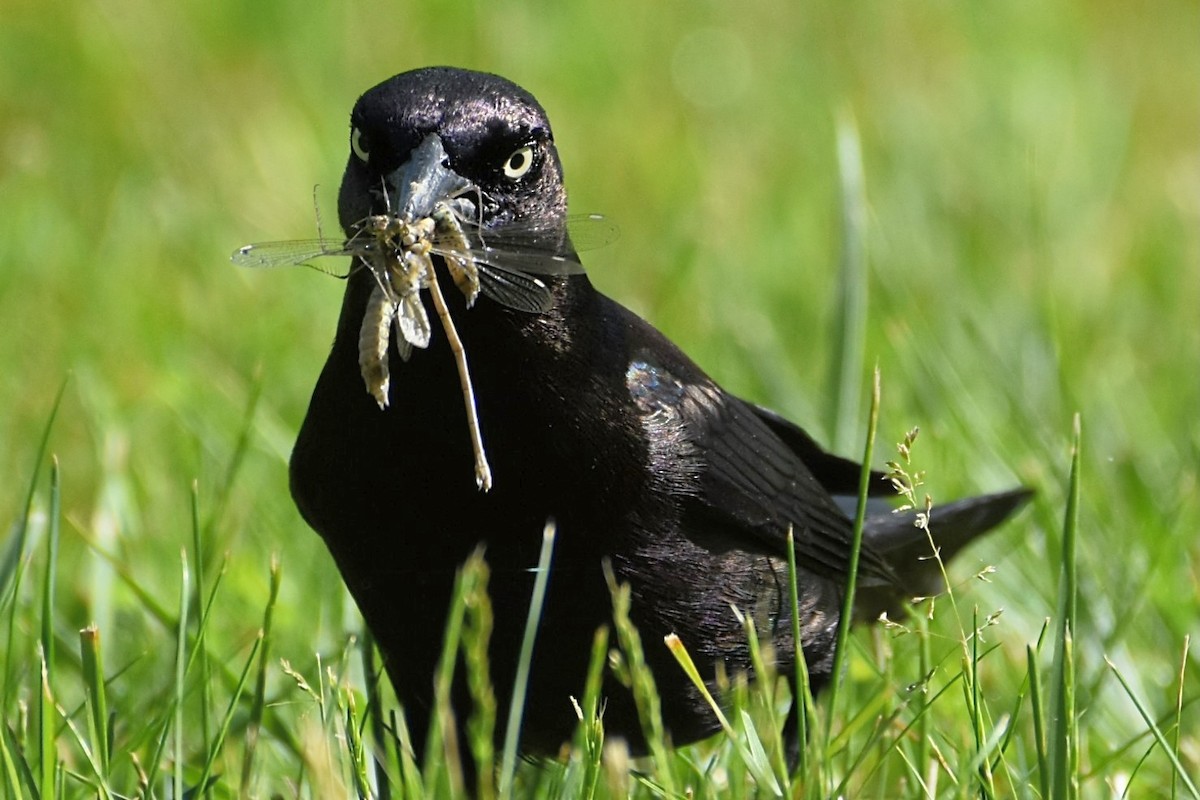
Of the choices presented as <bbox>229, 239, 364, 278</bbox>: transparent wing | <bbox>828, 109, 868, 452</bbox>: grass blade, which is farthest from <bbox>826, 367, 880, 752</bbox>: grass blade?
<bbox>828, 109, 868, 452</bbox>: grass blade

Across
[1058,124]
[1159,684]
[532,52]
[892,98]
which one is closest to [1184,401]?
[1159,684]

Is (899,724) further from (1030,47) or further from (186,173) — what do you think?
(1030,47)

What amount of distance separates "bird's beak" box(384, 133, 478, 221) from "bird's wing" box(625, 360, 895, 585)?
0.47 meters

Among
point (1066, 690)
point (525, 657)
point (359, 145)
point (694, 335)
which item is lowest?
point (525, 657)

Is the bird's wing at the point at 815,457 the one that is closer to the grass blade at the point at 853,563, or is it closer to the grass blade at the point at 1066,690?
the grass blade at the point at 853,563

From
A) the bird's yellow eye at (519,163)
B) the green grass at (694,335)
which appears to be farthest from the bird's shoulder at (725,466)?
the bird's yellow eye at (519,163)

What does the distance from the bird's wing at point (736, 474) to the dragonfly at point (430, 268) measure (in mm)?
322

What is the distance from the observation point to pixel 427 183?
112 inches

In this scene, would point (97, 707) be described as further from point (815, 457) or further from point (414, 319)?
point (815, 457)

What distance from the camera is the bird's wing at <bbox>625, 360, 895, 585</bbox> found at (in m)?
3.16

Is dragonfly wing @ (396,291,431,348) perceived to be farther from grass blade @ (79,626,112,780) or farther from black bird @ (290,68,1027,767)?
grass blade @ (79,626,112,780)

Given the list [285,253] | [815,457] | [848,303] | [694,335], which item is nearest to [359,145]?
[285,253]

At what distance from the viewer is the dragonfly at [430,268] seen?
2.74 metres

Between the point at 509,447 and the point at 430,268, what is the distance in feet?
1.16
